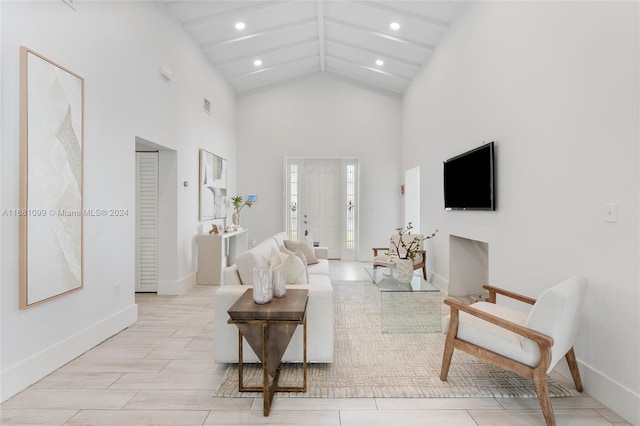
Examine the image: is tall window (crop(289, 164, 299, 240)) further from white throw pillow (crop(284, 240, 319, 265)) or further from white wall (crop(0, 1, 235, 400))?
white throw pillow (crop(284, 240, 319, 265))

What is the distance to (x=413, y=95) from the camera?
6703 mm

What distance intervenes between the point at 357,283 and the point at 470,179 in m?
2.43

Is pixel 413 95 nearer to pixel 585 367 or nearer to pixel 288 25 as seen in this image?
pixel 288 25

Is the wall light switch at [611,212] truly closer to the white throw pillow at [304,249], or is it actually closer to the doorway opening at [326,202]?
the white throw pillow at [304,249]

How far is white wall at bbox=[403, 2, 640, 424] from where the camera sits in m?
2.10

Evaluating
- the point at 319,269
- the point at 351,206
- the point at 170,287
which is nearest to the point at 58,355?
the point at 170,287

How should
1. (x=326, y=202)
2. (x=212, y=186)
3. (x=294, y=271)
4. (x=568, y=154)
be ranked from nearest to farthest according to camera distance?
(x=568, y=154)
(x=294, y=271)
(x=212, y=186)
(x=326, y=202)

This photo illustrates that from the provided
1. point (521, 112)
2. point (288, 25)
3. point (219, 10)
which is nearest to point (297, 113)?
point (288, 25)

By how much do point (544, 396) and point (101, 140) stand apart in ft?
→ 12.8

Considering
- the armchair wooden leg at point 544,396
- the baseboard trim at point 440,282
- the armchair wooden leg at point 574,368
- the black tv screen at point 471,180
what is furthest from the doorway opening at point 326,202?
the armchair wooden leg at point 544,396

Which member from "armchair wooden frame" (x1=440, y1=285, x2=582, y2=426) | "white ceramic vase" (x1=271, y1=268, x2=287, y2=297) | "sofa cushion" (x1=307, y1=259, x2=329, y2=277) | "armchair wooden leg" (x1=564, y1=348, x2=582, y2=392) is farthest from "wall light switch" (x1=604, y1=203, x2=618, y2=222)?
"sofa cushion" (x1=307, y1=259, x2=329, y2=277)

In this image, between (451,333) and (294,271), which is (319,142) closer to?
(294,271)

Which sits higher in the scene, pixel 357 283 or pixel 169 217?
pixel 169 217

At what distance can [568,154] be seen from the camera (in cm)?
256
